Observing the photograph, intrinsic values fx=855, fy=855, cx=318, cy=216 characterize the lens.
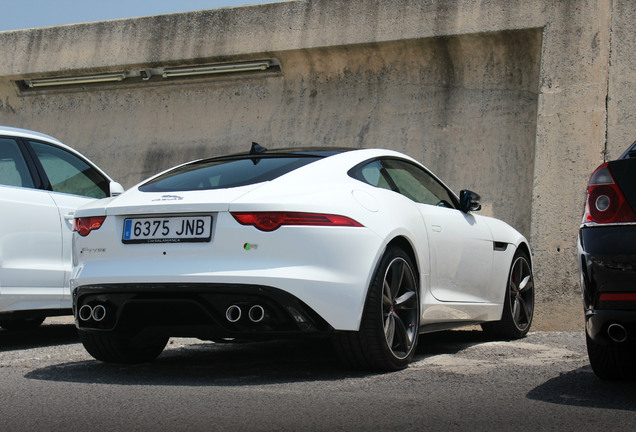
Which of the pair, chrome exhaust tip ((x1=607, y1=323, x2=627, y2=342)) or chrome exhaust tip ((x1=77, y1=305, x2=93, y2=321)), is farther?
chrome exhaust tip ((x1=77, y1=305, x2=93, y2=321))

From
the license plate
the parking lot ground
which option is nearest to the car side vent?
the parking lot ground

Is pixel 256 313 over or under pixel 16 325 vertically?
over

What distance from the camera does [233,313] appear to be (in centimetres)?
441

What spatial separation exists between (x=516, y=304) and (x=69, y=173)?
3842mm

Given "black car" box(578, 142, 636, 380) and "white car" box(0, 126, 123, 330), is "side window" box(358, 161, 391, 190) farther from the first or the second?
Answer: "white car" box(0, 126, 123, 330)

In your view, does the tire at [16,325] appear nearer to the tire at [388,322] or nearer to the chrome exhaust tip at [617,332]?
the tire at [388,322]

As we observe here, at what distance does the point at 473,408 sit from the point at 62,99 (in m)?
12.0

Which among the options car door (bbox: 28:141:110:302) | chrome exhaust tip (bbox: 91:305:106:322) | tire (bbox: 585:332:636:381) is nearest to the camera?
tire (bbox: 585:332:636:381)

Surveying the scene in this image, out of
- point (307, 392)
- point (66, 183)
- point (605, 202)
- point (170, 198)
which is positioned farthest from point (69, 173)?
point (605, 202)

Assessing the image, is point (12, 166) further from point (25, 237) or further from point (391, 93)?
point (391, 93)

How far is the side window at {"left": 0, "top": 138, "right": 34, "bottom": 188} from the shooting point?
6.46 meters

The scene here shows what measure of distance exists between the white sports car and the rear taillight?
1135mm

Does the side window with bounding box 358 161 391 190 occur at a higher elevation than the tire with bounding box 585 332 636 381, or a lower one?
higher

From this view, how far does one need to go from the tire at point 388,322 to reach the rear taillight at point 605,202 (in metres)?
1.14
